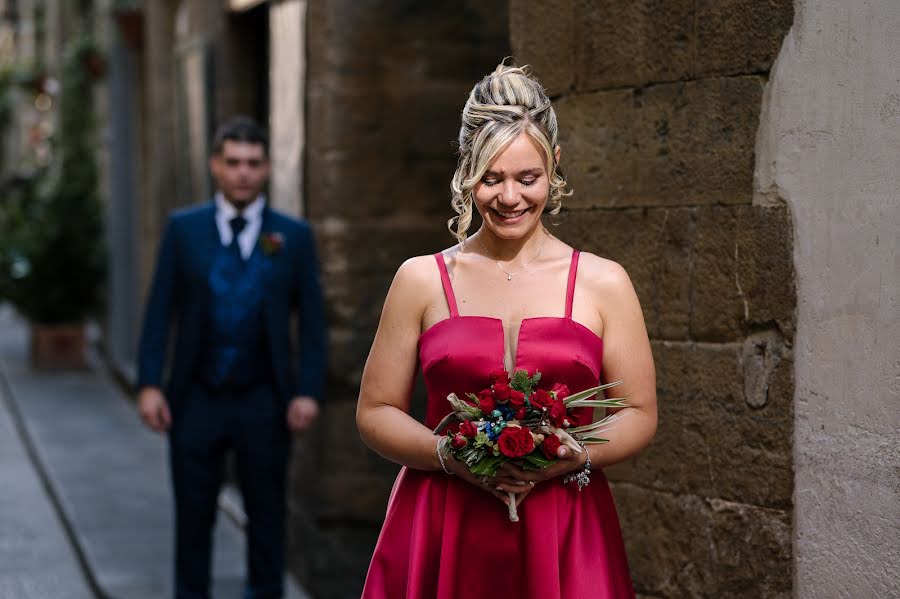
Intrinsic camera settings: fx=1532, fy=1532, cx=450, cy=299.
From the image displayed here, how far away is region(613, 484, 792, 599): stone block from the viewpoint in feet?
12.5

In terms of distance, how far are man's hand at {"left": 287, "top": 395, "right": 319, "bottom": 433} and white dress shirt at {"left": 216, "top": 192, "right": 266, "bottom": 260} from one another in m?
0.57

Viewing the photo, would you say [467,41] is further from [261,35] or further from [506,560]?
[506,560]

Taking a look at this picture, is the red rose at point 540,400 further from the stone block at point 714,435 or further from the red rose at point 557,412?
the stone block at point 714,435

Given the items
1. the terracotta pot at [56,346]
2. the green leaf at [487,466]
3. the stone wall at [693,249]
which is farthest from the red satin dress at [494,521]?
the terracotta pot at [56,346]

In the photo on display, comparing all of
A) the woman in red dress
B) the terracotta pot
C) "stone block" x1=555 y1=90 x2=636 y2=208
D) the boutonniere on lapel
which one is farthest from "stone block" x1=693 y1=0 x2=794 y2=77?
the terracotta pot

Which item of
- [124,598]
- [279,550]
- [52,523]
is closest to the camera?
[279,550]

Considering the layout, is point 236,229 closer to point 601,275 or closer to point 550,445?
point 601,275

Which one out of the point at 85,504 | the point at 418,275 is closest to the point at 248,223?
the point at 418,275

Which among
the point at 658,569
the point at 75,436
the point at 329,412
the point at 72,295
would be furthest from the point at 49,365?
the point at 658,569

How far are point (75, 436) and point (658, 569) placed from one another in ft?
23.8

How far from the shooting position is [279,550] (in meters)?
5.90

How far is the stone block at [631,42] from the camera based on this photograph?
13.3 ft

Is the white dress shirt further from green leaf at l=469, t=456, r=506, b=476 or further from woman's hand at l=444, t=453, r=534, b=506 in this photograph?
green leaf at l=469, t=456, r=506, b=476

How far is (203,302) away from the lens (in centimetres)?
559
